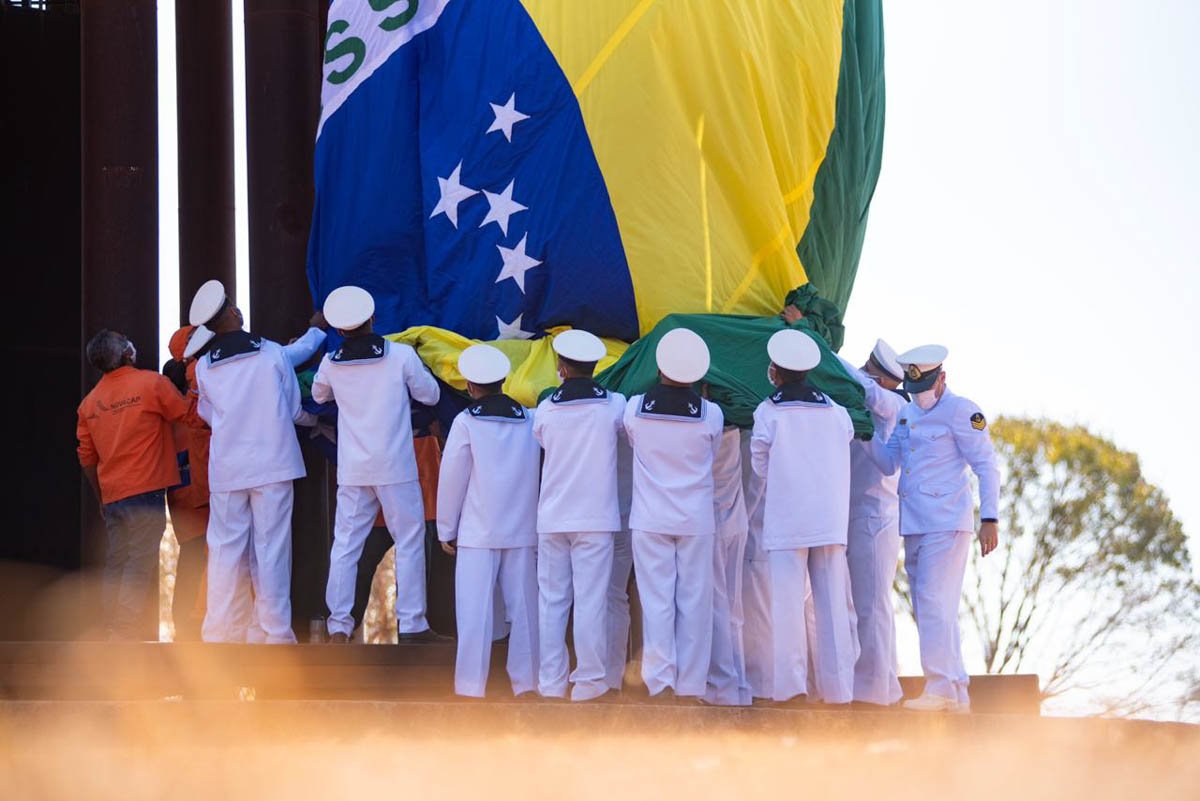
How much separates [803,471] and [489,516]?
5.15ft

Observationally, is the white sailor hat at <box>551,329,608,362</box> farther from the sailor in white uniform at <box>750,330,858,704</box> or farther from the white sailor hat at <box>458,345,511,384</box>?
the sailor in white uniform at <box>750,330,858,704</box>

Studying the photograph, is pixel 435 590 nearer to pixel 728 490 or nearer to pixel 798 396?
pixel 728 490

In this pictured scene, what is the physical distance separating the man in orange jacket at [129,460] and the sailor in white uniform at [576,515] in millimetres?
2134

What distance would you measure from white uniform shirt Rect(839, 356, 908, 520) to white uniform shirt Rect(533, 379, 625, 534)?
4.56ft

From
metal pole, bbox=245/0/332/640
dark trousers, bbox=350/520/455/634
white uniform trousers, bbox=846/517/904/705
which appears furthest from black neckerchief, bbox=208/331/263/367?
metal pole, bbox=245/0/332/640

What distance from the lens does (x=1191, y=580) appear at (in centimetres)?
2225

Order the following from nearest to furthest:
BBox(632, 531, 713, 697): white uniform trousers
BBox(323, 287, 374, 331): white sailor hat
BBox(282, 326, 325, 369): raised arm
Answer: BBox(632, 531, 713, 697): white uniform trousers < BBox(323, 287, 374, 331): white sailor hat < BBox(282, 326, 325, 369): raised arm

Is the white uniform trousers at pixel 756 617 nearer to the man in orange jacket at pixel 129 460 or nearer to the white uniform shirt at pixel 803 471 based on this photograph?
the white uniform shirt at pixel 803 471

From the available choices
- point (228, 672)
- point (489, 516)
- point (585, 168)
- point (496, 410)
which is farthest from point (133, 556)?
point (585, 168)

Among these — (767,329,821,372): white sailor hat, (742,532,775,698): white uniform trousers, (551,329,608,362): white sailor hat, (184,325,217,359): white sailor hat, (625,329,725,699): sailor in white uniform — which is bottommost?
(742,532,775,698): white uniform trousers

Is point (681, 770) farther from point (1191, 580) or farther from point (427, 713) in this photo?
point (1191, 580)

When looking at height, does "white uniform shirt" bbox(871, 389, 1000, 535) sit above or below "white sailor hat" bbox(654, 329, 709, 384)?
below

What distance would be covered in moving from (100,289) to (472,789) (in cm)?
626

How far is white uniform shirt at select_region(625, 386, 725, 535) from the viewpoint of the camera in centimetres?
925
